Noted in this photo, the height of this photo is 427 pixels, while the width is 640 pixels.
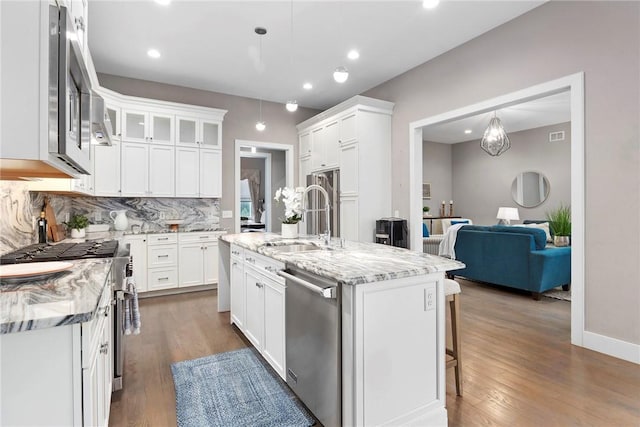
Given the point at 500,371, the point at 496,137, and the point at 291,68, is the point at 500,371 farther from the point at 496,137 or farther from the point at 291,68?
the point at 496,137

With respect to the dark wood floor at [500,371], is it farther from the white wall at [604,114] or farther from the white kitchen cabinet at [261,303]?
the white wall at [604,114]

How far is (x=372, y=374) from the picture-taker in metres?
1.60

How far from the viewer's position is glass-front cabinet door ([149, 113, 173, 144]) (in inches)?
182

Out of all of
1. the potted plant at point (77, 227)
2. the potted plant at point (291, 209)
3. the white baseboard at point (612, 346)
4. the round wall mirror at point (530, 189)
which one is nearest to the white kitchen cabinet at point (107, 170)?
the potted plant at point (77, 227)

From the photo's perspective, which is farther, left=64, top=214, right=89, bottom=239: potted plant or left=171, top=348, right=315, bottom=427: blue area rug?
left=64, top=214, right=89, bottom=239: potted plant

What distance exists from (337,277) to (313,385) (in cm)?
71

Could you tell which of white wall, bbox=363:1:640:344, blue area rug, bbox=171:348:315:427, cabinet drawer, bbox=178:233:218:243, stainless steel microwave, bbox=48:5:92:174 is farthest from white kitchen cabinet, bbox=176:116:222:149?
white wall, bbox=363:1:640:344

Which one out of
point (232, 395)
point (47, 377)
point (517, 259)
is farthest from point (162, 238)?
point (517, 259)

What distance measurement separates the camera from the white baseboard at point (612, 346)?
2545 mm

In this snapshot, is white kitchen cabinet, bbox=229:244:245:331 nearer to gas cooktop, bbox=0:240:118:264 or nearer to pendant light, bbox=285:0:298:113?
gas cooktop, bbox=0:240:118:264

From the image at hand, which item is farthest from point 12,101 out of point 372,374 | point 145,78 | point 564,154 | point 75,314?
point 564,154

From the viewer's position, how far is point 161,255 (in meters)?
4.55

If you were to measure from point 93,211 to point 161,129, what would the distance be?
1.44 m

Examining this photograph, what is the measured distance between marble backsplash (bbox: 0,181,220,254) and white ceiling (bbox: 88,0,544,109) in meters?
1.78
